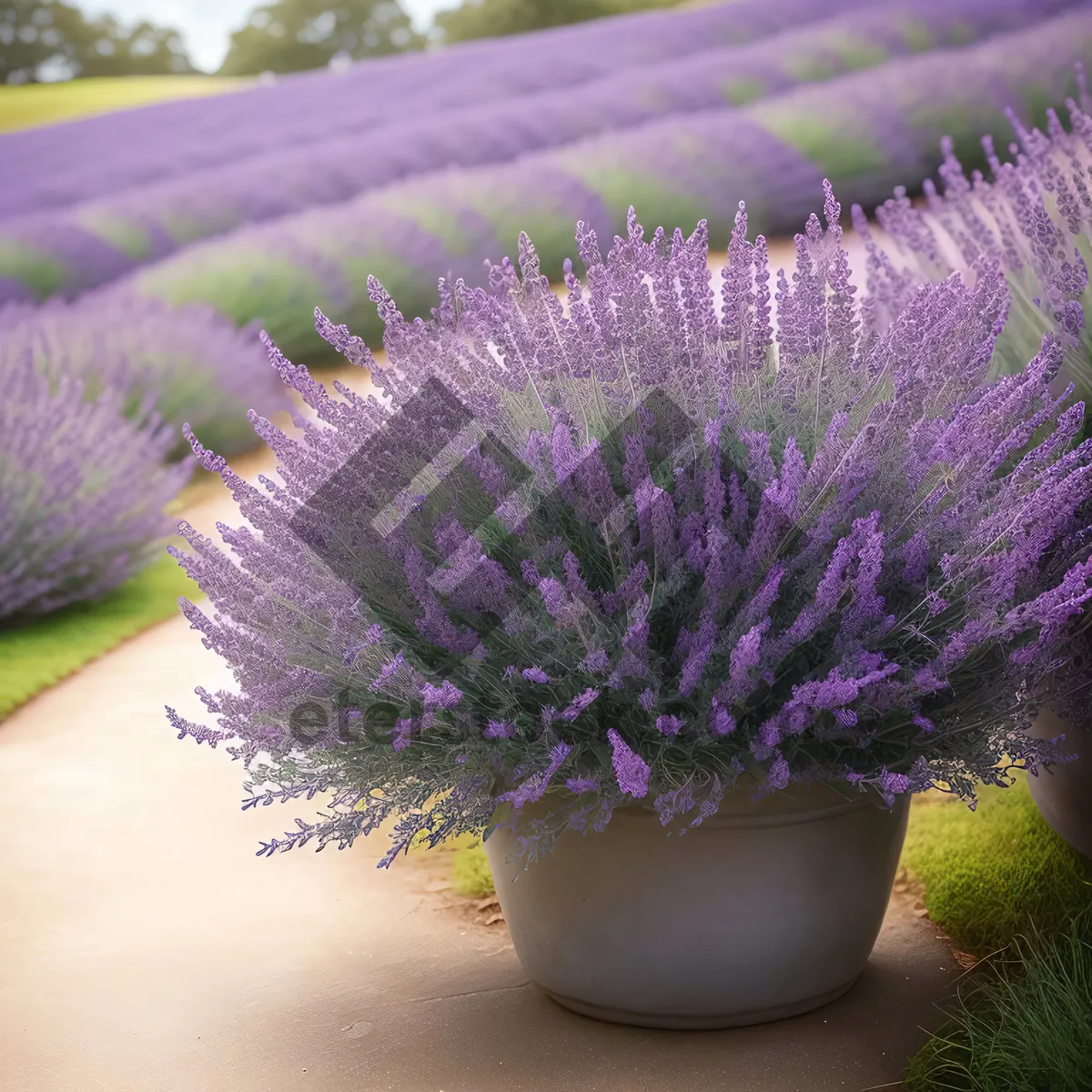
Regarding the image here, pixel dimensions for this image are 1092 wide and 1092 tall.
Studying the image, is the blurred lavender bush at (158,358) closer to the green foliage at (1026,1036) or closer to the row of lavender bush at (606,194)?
the row of lavender bush at (606,194)

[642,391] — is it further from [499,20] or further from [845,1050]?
[499,20]

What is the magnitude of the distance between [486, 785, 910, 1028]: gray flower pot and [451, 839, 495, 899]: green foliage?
0.62 meters

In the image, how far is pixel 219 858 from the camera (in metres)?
2.54

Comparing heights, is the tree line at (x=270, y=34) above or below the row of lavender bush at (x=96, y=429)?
above

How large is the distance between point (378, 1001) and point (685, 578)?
90 centimetres

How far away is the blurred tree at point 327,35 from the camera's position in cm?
627

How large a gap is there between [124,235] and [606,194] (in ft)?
8.95

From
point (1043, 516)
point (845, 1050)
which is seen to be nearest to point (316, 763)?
point (845, 1050)

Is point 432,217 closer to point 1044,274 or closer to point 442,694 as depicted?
point 1044,274

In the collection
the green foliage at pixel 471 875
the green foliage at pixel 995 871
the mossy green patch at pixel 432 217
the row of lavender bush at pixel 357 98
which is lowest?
the green foliage at pixel 995 871

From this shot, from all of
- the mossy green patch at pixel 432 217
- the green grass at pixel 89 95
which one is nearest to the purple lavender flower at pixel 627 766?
the green grass at pixel 89 95

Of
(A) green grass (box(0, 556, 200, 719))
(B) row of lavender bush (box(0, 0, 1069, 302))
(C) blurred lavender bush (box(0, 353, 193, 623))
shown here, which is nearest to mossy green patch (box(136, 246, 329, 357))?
(B) row of lavender bush (box(0, 0, 1069, 302))

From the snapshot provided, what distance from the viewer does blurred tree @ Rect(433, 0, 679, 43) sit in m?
6.43

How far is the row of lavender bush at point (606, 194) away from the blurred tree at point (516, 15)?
2.25 feet
